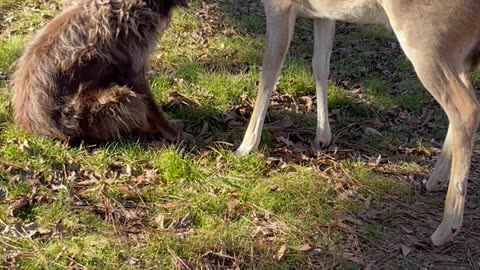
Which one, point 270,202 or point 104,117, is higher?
point 104,117

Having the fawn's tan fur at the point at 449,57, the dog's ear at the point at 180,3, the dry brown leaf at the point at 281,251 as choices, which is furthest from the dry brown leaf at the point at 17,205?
the fawn's tan fur at the point at 449,57

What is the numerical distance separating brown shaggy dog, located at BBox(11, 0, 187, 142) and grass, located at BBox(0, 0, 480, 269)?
17cm

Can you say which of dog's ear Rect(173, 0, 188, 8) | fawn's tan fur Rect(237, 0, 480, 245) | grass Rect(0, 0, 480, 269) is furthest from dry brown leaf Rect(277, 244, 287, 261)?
dog's ear Rect(173, 0, 188, 8)

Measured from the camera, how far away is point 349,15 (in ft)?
16.5

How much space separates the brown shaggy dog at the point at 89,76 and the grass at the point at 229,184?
0.17 metres

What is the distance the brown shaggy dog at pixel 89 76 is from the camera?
5.18m

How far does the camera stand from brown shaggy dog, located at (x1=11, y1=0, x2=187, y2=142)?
5176 mm

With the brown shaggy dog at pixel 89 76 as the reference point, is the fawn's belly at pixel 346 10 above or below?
above

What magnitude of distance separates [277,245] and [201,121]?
179 centimetres

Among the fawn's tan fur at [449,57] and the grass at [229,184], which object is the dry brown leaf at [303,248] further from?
the fawn's tan fur at [449,57]

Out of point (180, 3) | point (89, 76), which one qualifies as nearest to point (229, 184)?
point (89, 76)

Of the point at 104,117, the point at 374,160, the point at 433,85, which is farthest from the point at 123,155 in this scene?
the point at 433,85

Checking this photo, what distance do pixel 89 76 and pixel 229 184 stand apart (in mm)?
1224

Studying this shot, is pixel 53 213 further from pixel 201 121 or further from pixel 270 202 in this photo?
pixel 201 121
